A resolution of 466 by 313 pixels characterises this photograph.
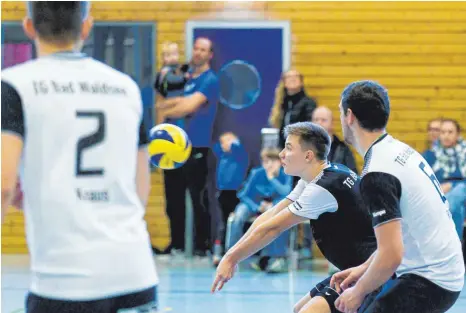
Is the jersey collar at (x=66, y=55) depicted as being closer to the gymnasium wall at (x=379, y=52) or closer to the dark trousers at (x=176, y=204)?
the dark trousers at (x=176, y=204)

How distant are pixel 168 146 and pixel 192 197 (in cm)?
390

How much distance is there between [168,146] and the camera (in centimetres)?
600

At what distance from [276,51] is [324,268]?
2.88m

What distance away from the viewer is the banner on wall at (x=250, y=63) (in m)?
10.7

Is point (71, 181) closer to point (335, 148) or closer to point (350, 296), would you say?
point (350, 296)

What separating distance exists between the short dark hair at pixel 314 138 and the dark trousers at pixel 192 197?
5.34m

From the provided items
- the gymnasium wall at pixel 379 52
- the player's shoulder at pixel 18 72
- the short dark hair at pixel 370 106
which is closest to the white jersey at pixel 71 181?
the player's shoulder at pixel 18 72

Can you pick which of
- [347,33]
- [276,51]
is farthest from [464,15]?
[276,51]

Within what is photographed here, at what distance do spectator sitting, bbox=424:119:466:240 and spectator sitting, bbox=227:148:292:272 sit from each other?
5.37 feet

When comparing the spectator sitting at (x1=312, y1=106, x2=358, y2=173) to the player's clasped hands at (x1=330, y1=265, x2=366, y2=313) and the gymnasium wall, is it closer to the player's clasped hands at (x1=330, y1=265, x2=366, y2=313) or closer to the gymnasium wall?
the gymnasium wall

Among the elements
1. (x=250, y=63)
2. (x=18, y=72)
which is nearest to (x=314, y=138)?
(x=18, y=72)

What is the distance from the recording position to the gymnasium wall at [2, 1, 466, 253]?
10.7m

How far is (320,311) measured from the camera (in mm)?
4066

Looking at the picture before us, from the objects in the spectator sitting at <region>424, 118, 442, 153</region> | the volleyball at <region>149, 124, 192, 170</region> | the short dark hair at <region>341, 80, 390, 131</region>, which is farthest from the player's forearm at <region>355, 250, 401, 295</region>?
the spectator sitting at <region>424, 118, 442, 153</region>
